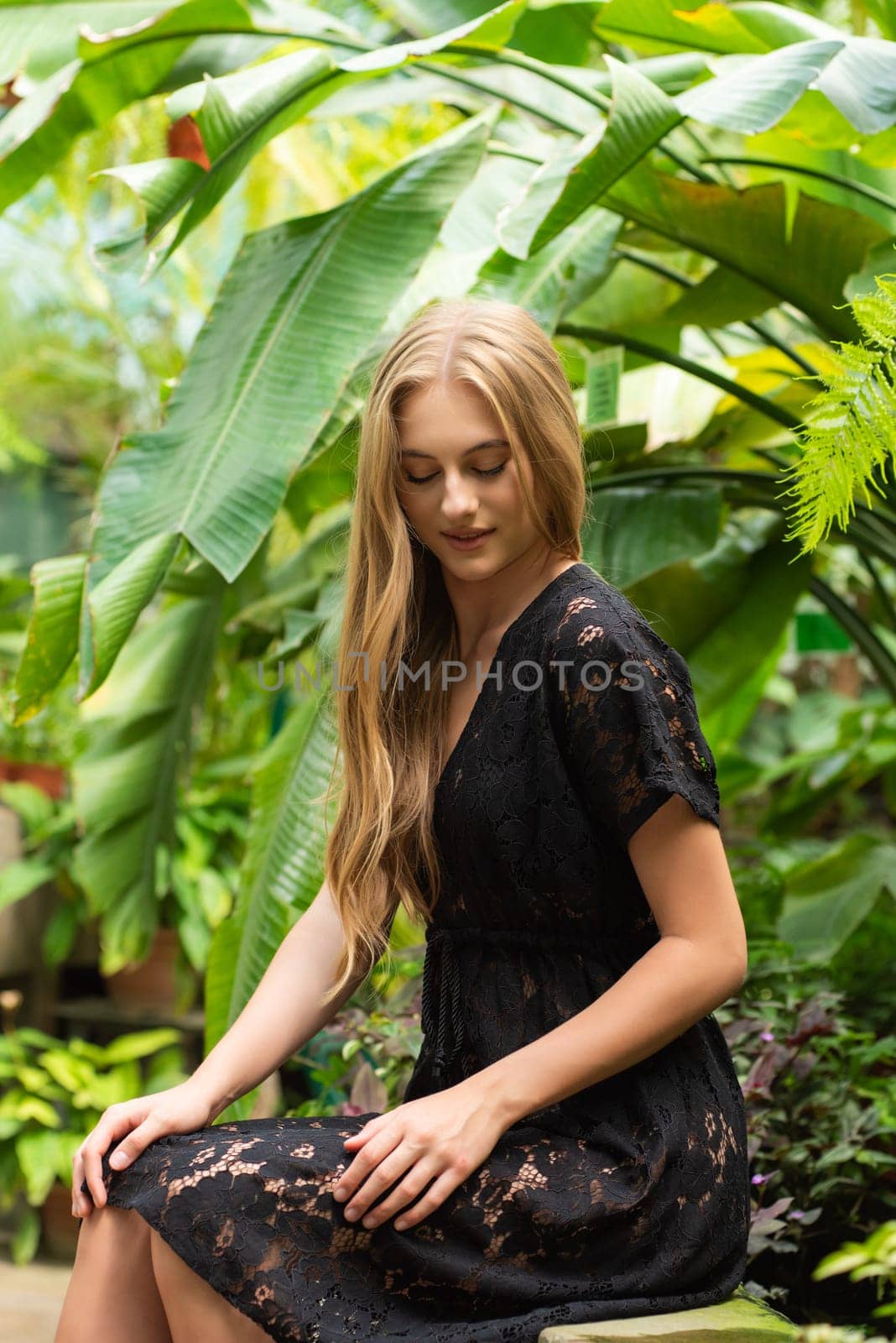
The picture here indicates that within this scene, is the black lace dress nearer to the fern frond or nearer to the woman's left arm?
the woman's left arm

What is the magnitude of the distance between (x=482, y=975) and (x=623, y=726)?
33 cm

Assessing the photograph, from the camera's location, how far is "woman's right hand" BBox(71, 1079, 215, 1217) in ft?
4.40

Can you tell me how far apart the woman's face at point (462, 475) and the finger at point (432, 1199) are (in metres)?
0.62

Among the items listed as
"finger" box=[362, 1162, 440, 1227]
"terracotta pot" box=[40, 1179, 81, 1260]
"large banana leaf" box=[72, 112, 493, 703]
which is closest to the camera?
"finger" box=[362, 1162, 440, 1227]

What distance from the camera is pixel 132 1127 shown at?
1.40 metres

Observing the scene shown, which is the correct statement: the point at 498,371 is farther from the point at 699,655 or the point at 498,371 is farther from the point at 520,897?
the point at 699,655

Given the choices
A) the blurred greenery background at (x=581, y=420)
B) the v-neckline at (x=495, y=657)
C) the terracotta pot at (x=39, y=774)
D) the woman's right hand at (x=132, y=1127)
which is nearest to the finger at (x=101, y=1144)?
the woman's right hand at (x=132, y=1127)

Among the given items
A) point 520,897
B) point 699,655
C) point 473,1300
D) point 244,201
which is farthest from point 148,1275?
point 244,201

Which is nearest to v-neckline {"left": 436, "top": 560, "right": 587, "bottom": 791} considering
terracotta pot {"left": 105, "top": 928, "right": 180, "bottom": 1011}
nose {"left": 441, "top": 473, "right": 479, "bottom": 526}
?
nose {"left": 441, "top": 473, "right": 479, "bottom": 526}

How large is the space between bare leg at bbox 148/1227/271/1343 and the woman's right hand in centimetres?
11

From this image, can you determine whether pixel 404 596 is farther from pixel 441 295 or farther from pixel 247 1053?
pixel 441 295

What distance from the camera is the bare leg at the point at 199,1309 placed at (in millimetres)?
1236

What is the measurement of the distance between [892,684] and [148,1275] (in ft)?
6.85

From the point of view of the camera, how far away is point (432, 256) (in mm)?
2359
